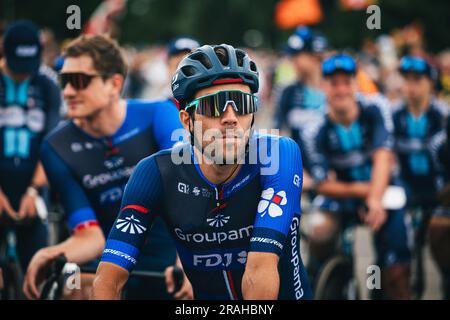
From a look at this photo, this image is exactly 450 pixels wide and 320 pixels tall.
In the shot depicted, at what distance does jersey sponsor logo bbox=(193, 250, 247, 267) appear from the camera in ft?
12.3

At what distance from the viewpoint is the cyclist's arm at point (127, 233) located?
3.49m

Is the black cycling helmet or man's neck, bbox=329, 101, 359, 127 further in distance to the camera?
man's neck, bbox=329, 101, 359, 127

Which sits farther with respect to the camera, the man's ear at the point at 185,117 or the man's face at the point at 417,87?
the man's face at the point at 417,87

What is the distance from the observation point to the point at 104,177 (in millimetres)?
5180

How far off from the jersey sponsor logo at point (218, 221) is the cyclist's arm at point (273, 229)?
9.1 inches

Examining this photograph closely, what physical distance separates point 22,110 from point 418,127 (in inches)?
161

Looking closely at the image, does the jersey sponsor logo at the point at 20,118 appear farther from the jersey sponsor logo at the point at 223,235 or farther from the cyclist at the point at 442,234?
the jersey sponsor logo at the point at 223,235

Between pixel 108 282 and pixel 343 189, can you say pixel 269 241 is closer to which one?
pixel 108 282

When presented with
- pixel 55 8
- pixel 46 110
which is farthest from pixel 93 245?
pixel 55 8

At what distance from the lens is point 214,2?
79.9 metres

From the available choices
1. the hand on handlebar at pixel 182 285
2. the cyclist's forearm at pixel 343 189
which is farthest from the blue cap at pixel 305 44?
the hand on handlebar at pixel 182 285

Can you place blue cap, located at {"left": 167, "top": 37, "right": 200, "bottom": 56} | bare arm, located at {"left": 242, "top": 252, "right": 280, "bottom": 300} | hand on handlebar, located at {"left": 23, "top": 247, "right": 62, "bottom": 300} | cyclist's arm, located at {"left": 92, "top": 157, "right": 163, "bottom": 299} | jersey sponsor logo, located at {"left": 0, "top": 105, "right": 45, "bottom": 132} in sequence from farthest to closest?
blue cap, located at {"left": 167, "top": 37, "right": 200, "bottom": 56}, jersey sponsor logo, located at {"left": 0, "top": 105, "right": 45, "bottom": 132}, hand on handlebar, located at {"left": 23, "top": 247, "right": 62, "bottom": 300}, cyclist's arm, located at {"left": 92, "top": 157, "right": 163, "bottom": 299}, bare arm, located at {"left": 242, "top": 252, "right": 280, "bottom": 300}

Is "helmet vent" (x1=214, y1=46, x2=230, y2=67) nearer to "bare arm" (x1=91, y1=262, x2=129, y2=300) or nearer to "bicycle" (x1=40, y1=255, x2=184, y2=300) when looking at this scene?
"bare arm" (x1=91, y1=262, x2=129, y2=300)

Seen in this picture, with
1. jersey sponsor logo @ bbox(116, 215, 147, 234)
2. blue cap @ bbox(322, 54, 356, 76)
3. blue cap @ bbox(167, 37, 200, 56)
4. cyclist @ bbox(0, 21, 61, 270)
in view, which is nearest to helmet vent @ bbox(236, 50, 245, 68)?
jersey sponsor logo @ bbox(116, 215, 147, 234)
